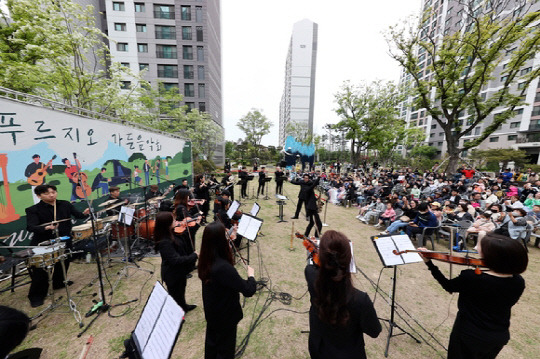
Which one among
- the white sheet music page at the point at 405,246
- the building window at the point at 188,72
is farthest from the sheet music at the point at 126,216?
the building window at the point at 188,72

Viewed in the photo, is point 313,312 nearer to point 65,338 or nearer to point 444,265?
point 65,338

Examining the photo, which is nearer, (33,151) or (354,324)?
(354,324)

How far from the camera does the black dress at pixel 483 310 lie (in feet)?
6.15

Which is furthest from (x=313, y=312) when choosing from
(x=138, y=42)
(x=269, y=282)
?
(x=138, y=42)

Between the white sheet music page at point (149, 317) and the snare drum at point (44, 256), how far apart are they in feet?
9.10

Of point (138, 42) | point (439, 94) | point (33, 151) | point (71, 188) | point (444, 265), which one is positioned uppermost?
point (138, 42)

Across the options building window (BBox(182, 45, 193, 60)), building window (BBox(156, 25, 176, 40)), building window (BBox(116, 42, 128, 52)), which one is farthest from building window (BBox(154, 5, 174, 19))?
building window (BBox(116, 42, 128, 52))

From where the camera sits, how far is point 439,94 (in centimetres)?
1587

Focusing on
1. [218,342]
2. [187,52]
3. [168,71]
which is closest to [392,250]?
[218,342]

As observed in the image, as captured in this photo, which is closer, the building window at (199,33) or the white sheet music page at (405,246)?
the white sheet music page at (405,246)

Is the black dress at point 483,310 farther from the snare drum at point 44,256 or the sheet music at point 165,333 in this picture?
the snare drum at point 44,256

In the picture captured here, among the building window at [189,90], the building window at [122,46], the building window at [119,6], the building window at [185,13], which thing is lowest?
the building window at [189,90]

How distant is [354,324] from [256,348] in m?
2.28

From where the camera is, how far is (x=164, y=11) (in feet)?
98.8
